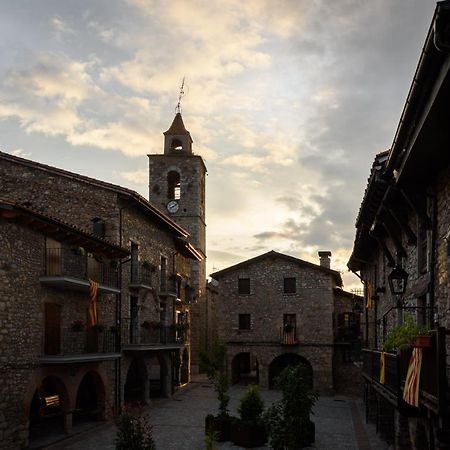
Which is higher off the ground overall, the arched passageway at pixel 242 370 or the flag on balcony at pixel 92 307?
the flag on balcony at pixel 92 307

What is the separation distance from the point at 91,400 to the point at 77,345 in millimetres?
4825

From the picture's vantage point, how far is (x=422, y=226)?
1098 cm

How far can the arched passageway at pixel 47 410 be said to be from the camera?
19812mm

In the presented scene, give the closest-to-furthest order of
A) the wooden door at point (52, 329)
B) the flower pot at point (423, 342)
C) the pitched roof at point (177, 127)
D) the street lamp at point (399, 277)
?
the flower pot at point (423, 342) < the street lamp at point (399, 277) < the wooden door at point (52, 329) < the pitched roof at point (177, 127)

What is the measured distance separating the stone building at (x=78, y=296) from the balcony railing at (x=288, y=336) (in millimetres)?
5761

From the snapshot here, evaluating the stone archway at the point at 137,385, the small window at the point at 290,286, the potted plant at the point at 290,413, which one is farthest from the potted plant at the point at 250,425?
the small window at the point at 290,286

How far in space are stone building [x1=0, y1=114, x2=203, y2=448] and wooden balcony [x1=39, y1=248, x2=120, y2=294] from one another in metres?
0.04

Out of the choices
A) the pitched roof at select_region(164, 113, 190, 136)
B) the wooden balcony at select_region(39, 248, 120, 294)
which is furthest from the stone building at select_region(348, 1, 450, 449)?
the pitched roof at select_region(164, 113, 190, 136)

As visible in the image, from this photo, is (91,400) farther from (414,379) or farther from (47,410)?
(414,379)

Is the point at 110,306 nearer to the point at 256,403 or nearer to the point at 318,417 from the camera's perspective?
the point at 256,403

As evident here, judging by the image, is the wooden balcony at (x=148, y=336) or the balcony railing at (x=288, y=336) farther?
the balcony railing at (x=288, y=336)

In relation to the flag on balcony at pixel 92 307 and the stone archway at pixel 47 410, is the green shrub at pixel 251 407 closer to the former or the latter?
the stone archway at pixel 47 410

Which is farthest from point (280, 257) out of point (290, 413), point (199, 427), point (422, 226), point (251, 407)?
point (422, 226)

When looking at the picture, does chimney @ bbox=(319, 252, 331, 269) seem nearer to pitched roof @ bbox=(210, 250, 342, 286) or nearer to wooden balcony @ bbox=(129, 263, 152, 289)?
pitched roof @ bbox=(210, 250, 342, 286)
